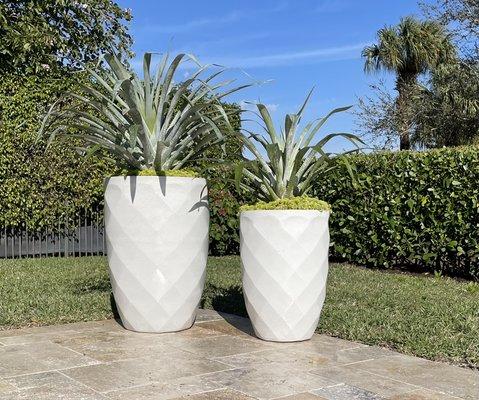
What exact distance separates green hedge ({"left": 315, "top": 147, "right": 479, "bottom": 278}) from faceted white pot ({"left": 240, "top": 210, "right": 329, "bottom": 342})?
504 cm

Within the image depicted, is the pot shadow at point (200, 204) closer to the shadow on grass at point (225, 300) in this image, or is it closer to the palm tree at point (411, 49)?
the shadow on grass at point (225, 300)

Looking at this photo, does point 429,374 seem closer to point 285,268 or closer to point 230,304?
point 285,268

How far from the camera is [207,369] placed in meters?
4.29

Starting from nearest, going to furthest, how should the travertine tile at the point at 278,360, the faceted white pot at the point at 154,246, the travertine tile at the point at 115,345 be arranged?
the travertine tile at the point at 278,360 < the travertine tile at the point at 115,345 < the faceted white pot at the point at 154,246

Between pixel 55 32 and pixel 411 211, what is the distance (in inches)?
378

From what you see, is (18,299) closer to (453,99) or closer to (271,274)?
(271,274)

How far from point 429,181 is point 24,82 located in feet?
25.8

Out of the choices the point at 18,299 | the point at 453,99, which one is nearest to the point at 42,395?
the point at 18,299

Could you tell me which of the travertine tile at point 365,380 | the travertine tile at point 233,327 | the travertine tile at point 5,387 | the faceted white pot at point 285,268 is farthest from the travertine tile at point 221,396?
the travertine tile at point 233,327

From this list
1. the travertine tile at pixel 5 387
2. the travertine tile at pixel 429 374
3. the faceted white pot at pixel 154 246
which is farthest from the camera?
the faceted white pot at pixel 154 246

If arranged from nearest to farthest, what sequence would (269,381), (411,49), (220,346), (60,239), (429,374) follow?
(269,381)
(429,374)
(220,346)
(60,239)
(411,49)

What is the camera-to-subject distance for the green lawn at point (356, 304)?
16.9 feet

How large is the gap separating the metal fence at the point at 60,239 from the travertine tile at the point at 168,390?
966 centimetres

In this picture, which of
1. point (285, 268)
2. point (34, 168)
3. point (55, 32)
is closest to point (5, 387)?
point (285, 268)
